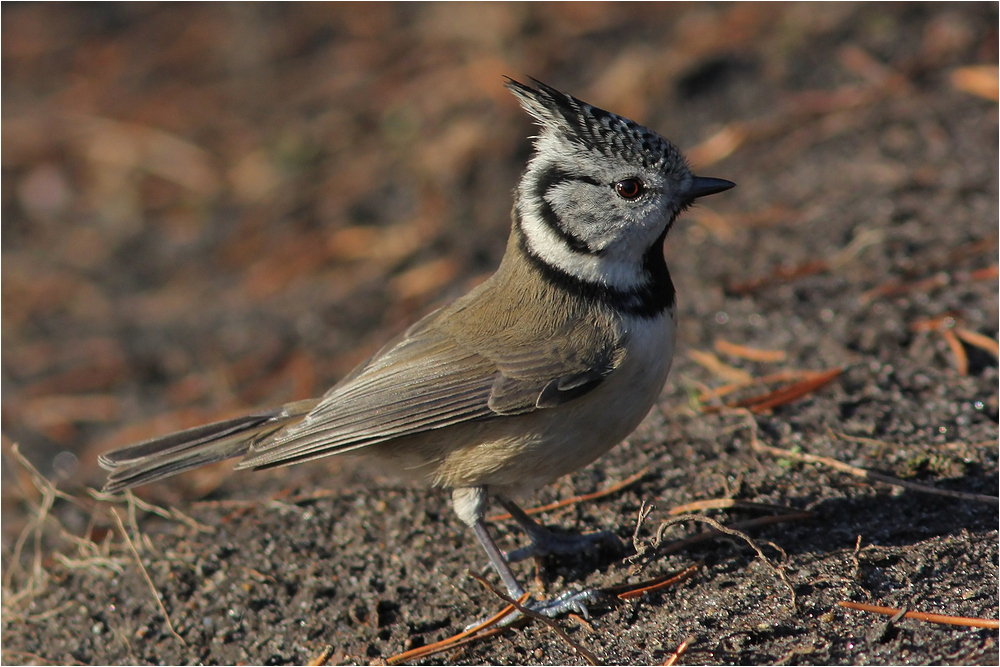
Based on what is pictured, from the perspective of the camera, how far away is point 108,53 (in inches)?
391

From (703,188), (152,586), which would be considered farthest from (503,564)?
(703,188)

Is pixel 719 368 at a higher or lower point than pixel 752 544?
higher

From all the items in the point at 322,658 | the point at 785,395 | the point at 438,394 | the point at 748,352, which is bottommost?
the point at 322,658

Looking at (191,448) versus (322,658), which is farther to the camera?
(191,448)

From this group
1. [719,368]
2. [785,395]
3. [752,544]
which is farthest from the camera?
[719,368]

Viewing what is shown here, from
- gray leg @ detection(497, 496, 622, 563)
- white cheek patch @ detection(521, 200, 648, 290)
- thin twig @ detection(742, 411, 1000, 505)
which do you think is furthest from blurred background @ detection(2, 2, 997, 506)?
gray leg @ detection(497, 496, 622, 563)

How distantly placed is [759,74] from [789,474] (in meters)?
4.20

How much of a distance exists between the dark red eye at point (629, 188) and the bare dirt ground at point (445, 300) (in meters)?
1.25

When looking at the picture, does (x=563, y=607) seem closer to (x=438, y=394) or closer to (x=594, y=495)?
(x=594, y=495)

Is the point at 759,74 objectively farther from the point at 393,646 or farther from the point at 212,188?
the point at 393,646

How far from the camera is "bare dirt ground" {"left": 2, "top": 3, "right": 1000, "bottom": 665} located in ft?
12.7

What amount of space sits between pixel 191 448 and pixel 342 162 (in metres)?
4.58

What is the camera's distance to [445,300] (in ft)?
21.4

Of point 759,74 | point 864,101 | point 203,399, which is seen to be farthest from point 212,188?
point 864,101
